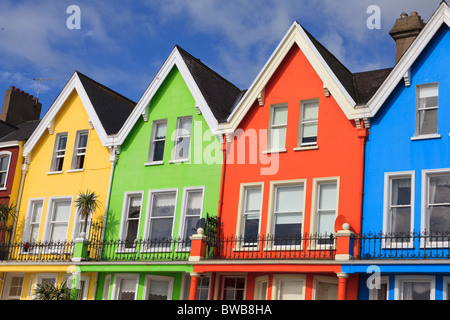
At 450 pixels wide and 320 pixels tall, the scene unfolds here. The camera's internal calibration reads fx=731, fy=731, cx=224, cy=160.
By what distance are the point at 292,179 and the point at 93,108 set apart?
10.0 meters

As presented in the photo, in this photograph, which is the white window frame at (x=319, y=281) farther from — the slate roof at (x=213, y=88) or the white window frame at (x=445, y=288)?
the slate roof at (x=213, y=88)

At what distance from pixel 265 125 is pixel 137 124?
5957 mm

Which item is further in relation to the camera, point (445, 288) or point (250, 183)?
point (250, 183)

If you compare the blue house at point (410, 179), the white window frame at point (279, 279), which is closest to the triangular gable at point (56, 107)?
the white window frame at point (279, 279)

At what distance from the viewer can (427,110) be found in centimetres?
2378

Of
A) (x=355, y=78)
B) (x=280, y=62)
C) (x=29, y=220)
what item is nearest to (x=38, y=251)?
(x=29, y=220)

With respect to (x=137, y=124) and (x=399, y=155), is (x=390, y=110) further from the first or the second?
(x=137, y=124)

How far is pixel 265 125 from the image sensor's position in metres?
26.5

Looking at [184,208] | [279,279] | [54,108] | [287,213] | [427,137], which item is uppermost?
[54,108]

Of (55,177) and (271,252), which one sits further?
(55,177)

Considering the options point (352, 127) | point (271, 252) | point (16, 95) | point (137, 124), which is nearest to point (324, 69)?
point (352, 127)

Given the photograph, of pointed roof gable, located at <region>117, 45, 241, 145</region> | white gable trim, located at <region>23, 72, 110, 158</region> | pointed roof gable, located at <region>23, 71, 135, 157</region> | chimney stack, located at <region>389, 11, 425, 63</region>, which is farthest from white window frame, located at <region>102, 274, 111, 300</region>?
chimney stack, located at <region>389, 11, 425, 63</region>

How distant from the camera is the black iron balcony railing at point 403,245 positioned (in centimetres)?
2177

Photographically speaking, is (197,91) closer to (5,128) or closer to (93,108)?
(93,108)
